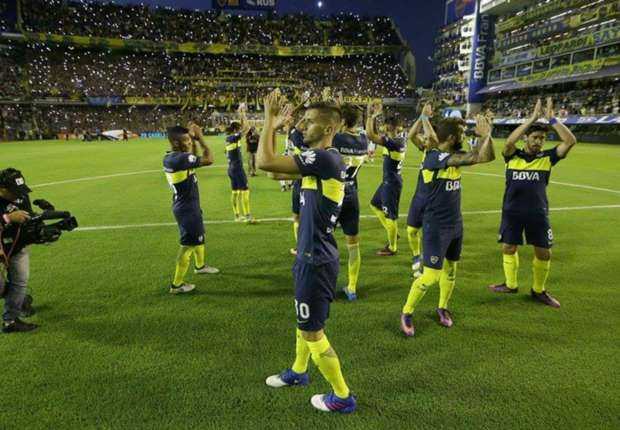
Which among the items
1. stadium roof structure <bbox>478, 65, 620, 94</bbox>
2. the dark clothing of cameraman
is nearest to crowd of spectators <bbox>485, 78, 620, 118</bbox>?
stadium roof structure <bbox>478, 65, 620, 94</bbox>

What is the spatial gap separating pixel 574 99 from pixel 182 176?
166ft

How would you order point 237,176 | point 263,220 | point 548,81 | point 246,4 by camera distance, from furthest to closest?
point 246,4 → point 548,81 → point 263,220 → point 237,176

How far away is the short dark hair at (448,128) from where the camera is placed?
442cm

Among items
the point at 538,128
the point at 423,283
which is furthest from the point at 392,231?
the point at 538,128

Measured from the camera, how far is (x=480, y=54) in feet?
197

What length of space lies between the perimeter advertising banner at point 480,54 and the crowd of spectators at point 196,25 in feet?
47.5

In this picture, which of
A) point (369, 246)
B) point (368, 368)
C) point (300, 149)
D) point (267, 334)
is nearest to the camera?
point (368, 368)

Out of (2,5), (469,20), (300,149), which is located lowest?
(300,149)

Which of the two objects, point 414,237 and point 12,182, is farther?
point 414,237

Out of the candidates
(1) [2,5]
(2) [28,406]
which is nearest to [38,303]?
(2) [28,406]

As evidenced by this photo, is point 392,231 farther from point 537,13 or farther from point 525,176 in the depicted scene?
point 537,13

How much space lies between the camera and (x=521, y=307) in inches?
218

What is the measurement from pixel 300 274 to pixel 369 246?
5216mm

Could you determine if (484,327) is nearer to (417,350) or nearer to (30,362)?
(417,350)
